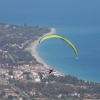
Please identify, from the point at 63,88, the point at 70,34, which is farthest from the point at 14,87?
the point at 70,34

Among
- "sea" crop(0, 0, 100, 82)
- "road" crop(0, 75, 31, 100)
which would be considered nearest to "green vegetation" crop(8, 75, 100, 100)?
"road" crop(0, 75, 31, 100)

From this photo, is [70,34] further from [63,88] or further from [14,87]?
[63,88]

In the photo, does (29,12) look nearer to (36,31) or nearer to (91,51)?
(36,31)

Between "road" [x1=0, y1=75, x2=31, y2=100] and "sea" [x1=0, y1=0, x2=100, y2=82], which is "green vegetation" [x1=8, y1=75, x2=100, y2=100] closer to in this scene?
"road" [x1=0, y1=75, x2=31, y2=100]

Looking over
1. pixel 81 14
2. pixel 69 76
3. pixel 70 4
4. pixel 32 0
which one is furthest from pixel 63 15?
pixel 69 76

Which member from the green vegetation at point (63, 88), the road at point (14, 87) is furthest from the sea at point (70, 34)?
the road at point (14, 87)

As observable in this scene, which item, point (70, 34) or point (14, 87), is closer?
point (14, 87)

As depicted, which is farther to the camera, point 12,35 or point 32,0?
point 32,0

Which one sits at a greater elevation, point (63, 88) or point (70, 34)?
point (70, 34)
